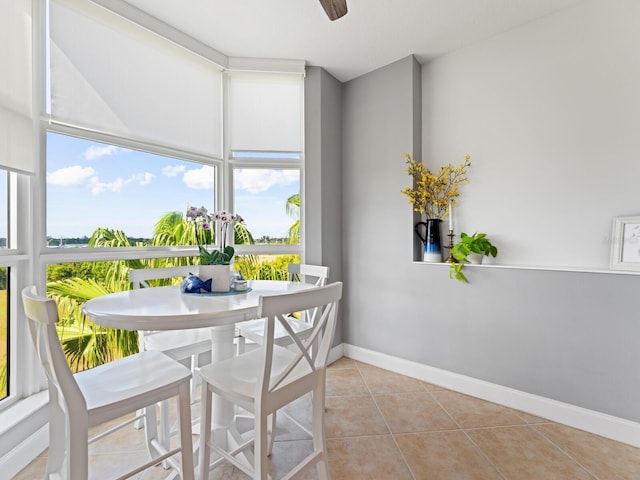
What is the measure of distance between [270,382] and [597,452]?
73.7 inches

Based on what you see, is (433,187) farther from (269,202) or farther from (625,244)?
(269,202)

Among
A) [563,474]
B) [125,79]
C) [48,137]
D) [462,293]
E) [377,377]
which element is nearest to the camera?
[563,474]

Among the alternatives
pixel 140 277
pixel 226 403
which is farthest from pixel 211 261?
pixel 226 403

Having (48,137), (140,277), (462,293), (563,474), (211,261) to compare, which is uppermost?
(48,137)

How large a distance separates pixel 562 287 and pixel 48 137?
3266mm

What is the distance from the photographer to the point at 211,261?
5.63ft

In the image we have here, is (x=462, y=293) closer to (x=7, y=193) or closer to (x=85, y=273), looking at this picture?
(x=85, y=273)

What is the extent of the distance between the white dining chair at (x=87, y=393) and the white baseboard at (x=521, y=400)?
1832 millimetres

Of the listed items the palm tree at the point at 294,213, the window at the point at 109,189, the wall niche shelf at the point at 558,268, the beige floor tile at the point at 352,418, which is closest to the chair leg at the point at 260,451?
the beige floor tile at the point at 352,418

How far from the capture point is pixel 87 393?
1.11m

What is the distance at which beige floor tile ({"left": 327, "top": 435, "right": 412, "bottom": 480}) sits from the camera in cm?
152

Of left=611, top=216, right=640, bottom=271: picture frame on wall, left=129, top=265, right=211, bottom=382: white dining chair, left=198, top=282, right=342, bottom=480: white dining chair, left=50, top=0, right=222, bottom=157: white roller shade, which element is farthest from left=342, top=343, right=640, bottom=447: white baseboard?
left=50, top=0, right=222, bottom=157: white roller shade

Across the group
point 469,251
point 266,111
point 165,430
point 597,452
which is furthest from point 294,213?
point 597,452

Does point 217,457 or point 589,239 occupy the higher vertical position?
point 589,239
